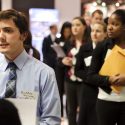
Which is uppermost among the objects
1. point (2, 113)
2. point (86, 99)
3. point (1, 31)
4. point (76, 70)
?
point (1, 31)

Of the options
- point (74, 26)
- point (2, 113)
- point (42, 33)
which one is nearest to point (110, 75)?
point (74, 26)

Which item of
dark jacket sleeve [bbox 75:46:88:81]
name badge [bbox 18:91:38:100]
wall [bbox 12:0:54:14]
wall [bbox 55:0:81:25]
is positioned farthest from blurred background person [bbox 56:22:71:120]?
wall [bbox 12:0:54:14]

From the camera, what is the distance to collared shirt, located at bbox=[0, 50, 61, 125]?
1998 millimetres

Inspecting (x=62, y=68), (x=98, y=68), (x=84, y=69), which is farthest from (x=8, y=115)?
(x=62, y=68)

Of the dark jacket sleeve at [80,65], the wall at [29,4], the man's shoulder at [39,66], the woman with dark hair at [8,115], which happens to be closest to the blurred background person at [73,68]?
the dark jacket sleeve at [80,65]

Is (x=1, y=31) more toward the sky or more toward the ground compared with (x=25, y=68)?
more toward the sky

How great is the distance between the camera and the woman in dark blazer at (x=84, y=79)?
158 inches

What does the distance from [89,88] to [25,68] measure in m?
2.01

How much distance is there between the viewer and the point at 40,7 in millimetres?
11305

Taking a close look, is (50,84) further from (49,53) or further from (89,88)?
(49,53)

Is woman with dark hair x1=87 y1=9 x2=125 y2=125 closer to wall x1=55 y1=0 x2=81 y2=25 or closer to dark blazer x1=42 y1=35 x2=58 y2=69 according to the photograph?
dark blazer x1=42 y1=35 x2=58 y2=69

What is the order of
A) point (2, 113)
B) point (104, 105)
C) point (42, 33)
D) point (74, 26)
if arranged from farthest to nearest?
point (42, 33), point (74, 26), point (104, 105), point (2, 113)

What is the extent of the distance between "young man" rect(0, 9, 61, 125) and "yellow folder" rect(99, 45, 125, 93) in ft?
3.78

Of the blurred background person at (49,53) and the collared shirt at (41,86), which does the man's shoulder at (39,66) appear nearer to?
the collared shirt at (41,86)
